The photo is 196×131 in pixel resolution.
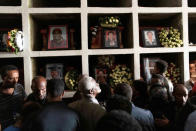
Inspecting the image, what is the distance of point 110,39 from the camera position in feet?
11.3

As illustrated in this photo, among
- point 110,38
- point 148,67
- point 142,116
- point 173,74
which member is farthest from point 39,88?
point 173,74

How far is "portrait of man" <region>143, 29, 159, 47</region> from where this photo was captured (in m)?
3.55

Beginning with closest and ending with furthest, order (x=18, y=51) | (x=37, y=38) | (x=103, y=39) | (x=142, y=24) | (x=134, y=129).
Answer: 1. (x=134, y=129)
2. (x=18, y=51)
3. (x=103, y=39)
4. (x=37, y=38)
5. (x=142, y=24)

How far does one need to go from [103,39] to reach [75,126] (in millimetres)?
1996

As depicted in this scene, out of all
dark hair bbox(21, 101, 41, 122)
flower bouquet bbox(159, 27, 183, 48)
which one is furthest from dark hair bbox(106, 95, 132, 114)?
flower bouquet bbox(159, 27, 183, 48)

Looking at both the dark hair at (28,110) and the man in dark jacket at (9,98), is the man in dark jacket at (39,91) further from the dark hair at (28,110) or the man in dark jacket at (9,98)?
the dark hair at (28,110)

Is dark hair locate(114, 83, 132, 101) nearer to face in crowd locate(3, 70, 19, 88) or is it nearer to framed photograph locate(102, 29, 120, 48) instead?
framed photograph locate(102, 29, 120, 48)

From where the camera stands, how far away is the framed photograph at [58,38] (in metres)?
3.39

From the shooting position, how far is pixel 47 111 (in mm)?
1738

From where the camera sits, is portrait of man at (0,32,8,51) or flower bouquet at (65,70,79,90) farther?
flower bouquet at (65,70,79,90)

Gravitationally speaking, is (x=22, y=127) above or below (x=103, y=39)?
below

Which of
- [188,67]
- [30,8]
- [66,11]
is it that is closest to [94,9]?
[66,11]

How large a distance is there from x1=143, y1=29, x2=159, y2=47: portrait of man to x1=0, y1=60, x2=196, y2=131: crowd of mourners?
1.04 meters

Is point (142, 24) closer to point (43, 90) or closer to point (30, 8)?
point (30, 8)
